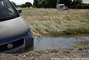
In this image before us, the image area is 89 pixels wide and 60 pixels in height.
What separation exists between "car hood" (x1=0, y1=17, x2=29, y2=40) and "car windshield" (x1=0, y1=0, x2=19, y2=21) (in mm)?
274

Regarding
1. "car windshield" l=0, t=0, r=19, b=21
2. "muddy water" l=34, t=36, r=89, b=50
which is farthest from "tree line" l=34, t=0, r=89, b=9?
"car windshield" l=0, t=0, r=19, b=21

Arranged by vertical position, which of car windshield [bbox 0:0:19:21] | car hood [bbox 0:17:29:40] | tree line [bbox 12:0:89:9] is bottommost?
tree line [bbox 12:0:89:9]

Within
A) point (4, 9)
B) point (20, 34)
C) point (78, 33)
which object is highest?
point (4, 9)

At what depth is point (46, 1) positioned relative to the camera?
262 ft

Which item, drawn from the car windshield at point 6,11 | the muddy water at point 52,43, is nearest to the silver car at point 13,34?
the car windshield at point 6,11

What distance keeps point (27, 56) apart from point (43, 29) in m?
6.67

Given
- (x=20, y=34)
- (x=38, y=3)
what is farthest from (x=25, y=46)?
(x=38, y=3)

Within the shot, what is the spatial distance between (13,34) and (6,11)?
142cm

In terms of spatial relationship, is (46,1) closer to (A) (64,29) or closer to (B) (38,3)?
(B) (38,3)

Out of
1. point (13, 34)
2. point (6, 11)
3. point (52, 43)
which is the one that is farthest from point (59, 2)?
point (13, 34)

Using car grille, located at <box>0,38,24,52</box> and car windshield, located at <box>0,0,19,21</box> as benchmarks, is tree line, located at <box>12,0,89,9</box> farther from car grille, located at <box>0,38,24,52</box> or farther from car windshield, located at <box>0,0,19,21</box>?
car grille, located at <box>0,38,24,52</box>

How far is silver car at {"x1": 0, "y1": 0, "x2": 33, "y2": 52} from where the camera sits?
3755 millimetres

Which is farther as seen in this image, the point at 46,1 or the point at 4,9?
the point at 46,1

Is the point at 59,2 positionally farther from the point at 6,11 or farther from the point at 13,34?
the point at 13,34
